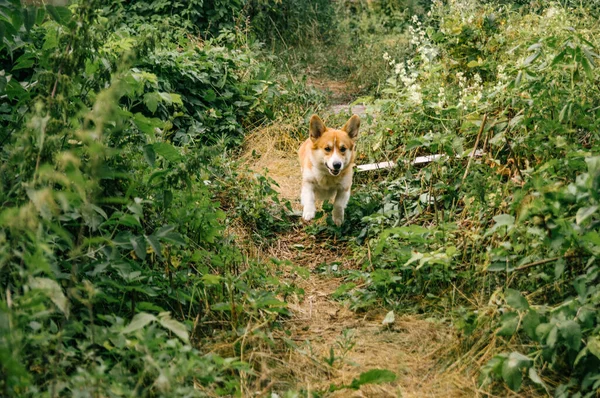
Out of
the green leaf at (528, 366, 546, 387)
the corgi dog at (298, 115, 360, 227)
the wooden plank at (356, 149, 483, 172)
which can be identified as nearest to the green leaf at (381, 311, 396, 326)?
the green leaf at (528, 366, 546, 387)

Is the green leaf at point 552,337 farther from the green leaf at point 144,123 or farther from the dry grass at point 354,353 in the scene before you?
the green leaf at point 144,123

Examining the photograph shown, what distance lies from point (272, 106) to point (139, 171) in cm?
395

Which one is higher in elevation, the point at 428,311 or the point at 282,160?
the point at 428,311

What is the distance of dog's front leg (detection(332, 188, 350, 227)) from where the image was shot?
17.6 feet

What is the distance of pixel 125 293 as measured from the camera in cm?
324

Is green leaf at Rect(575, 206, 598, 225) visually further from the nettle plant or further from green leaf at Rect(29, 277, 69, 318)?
green leaf at Rect(29, 277, 69, 318)

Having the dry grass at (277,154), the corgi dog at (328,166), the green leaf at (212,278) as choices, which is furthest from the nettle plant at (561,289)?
the dry grass at (277,154)

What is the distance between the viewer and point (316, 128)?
6.00 metres

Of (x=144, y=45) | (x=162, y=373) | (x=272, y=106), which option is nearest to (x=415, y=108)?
(x=272, y=106)

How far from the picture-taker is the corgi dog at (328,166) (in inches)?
219

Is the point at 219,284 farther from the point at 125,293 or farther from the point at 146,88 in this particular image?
the point at 146,88

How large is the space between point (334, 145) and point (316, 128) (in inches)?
14.0

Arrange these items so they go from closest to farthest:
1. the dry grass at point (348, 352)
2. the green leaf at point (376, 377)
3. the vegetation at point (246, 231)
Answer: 1. the vegetation at point (246, 231)
2. the green leaf at point (376, 377)
3. the dry grass at point (348, 352)

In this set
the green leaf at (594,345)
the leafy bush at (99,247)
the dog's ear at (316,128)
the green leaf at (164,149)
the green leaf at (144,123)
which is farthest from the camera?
the dog's ear at (316,128)
